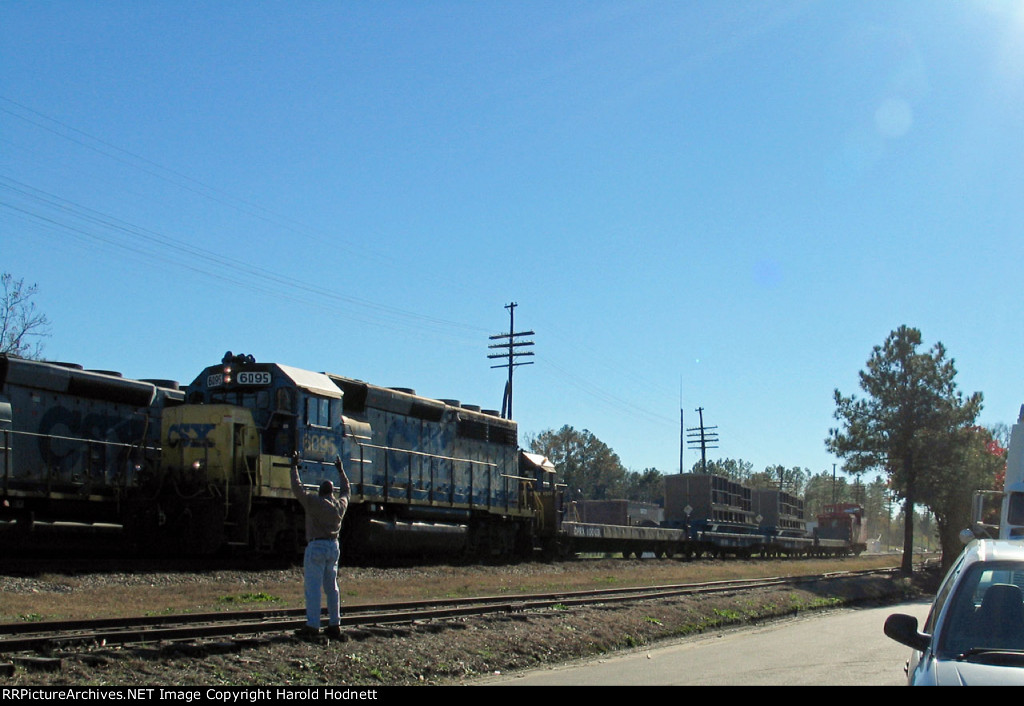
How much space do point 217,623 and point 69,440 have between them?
8.95 m

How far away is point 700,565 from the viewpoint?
34.4 metres

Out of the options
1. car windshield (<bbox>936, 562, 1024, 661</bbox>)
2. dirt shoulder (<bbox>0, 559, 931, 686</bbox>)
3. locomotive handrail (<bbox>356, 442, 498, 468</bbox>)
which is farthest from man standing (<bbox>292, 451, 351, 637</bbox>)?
locomotive handrail (<bbox>356, 442, 498, 468</bbox>)

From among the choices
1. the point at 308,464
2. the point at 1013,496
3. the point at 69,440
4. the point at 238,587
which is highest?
the point at 69,440

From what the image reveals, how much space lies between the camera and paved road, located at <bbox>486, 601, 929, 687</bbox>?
368 inches

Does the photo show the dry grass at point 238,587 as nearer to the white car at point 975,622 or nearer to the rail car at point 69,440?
the rail car at point 69,440

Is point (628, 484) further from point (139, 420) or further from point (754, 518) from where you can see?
point (139, 420)

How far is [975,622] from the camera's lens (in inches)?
202

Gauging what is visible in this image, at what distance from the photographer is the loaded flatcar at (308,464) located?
61.6 ft

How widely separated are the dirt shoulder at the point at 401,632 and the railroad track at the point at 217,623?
28.2 inches

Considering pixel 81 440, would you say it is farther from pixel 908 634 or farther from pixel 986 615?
pixel 986 615

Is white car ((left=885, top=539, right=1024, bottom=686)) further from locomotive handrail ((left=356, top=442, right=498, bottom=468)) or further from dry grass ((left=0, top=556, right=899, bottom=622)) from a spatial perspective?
locomotive handrail ((left=356, top=442, right=498, bottom=468))

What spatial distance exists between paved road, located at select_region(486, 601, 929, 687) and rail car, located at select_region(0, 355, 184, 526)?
11.3 metres

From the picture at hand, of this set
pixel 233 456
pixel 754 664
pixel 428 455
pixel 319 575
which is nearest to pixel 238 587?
pixel 233 456
